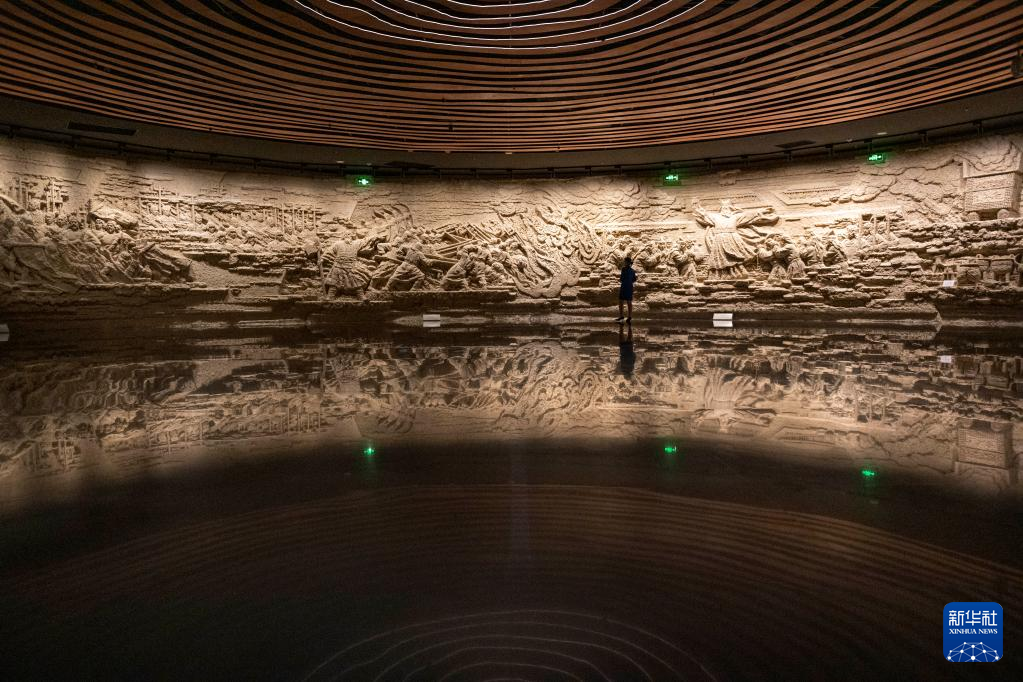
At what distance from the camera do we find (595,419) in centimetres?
395

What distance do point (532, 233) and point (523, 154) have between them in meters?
2.44

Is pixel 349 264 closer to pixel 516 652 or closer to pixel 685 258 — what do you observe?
pixel 685 258

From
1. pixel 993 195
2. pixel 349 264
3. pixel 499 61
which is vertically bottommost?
pixel 349 264

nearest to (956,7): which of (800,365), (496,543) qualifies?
(800,365)

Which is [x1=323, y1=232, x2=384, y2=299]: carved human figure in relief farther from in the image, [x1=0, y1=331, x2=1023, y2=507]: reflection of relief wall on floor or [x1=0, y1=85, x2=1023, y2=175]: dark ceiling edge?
[x1=0, y1=331, x2=1023, y2=507]: reflection of relief wall on floor

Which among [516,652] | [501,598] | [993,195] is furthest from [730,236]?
[516,652]

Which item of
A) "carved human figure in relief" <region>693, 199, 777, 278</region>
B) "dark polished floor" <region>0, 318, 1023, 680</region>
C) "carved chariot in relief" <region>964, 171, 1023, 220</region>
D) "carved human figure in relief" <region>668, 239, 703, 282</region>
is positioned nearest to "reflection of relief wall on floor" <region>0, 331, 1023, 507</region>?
"dark polished floor" <region>0, 318, 1023, 680</region>

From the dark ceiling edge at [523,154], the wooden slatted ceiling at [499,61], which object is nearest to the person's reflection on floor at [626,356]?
the wooden slatted ceiling at [499,61]

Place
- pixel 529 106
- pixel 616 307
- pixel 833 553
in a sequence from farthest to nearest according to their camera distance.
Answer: pixel 616 307
pixel 529 106
pixel 833 553

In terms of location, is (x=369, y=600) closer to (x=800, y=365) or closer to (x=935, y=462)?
(x=935, y=462)

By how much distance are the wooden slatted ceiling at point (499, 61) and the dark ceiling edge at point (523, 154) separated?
700mm

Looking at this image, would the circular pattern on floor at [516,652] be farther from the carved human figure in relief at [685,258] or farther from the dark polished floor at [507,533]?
the carved human figure in relief at [685,258]

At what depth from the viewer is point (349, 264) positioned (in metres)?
16.4

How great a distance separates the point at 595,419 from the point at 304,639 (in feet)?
8.91
